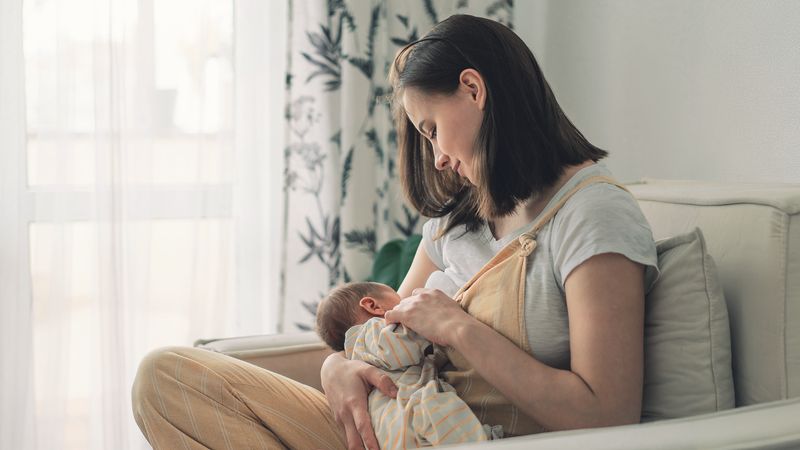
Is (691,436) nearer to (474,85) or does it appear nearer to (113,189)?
(474,85)

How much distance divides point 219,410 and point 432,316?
38 cm

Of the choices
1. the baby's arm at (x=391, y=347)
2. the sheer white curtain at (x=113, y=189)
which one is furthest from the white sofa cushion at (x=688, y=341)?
the sheer white curtain at (x=113, y=189)

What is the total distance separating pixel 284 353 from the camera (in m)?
1.64

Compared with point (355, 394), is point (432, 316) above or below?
above

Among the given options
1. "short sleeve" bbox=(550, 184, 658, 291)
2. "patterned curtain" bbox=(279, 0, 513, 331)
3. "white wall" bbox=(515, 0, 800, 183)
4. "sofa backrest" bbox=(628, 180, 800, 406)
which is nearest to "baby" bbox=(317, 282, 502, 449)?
"short sleeve" bbox=(550, 184, 658, 291)

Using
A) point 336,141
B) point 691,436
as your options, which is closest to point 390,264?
point 336,141

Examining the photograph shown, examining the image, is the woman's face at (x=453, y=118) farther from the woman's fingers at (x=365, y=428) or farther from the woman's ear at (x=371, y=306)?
the woman's fingers at (x=365, y=428)

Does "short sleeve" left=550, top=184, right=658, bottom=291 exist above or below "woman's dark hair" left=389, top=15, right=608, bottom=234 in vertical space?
below

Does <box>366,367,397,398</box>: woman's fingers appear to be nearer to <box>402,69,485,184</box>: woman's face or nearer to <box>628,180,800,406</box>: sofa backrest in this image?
<box>402,69,485,184</box>: woman's face

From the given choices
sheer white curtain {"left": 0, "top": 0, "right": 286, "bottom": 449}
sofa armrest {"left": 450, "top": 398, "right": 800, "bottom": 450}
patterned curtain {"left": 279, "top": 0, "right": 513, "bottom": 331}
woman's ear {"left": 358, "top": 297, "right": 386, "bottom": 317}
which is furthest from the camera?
patterned curtain {"left": 279, "top": 0, "right": 513, "bottom": 331}

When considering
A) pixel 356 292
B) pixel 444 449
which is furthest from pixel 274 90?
pixel 444 449

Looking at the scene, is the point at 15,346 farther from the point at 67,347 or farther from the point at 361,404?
the point at 361,404

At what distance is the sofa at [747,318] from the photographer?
0.93 m

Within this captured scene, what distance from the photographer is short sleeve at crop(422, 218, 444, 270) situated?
5.28 feet
